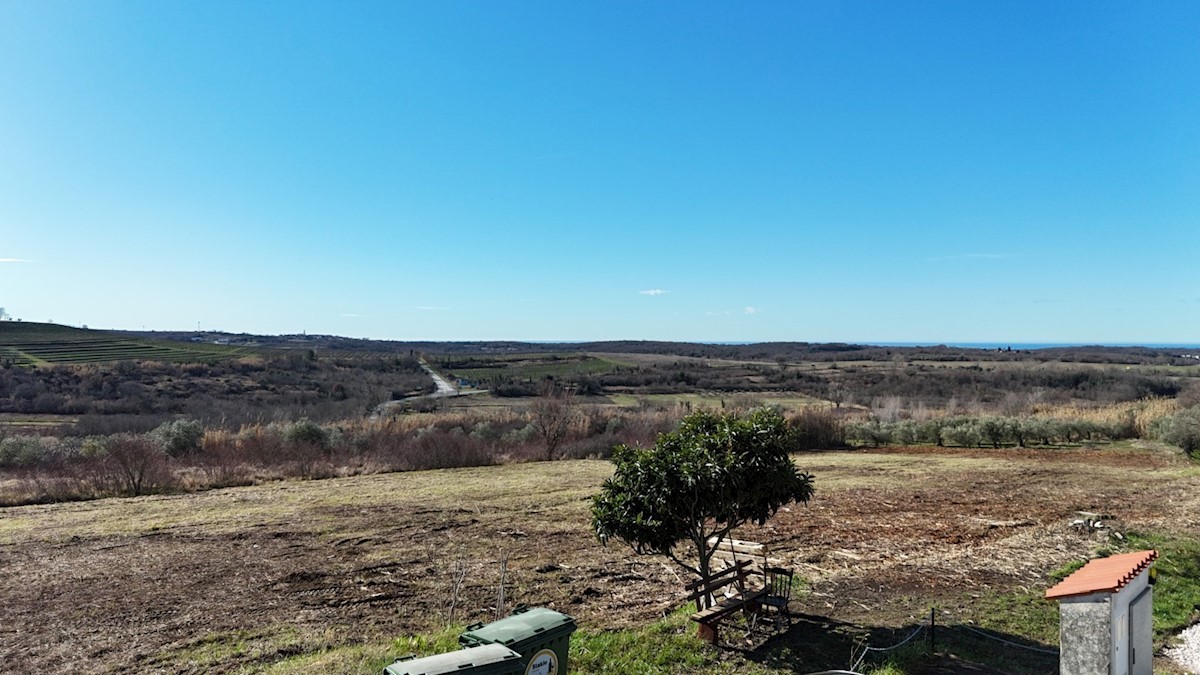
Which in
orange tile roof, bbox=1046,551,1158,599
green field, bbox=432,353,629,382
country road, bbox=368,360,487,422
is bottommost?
country road, bbox=368,360,487,422

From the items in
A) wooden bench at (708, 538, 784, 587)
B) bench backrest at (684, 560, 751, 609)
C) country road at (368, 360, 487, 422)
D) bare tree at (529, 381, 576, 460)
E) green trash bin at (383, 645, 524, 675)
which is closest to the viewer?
green trash bin at (383, 645, 524, 675)

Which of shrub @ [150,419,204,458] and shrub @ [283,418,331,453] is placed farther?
shrub @ [283,418,331,453]

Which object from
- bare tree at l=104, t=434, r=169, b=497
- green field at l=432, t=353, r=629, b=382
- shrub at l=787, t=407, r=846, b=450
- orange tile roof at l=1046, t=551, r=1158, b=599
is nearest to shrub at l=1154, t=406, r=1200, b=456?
shrub at l=787, t=407, r=846, b=450

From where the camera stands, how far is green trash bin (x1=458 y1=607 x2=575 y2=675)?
233 inches

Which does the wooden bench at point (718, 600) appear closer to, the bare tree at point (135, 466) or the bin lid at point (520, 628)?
the bin lid at point (520, 628)

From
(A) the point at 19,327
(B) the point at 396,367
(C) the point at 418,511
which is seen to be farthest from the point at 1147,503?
(A) the point at 19,327

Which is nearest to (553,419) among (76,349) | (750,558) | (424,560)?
(424,560)

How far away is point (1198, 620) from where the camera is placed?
9281 mm

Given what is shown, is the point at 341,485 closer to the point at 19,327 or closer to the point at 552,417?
the point at 552,417

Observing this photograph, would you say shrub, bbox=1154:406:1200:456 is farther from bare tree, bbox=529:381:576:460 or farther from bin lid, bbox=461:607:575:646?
bin lid, bbox=461:607:575:646

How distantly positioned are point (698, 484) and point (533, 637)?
110 inches

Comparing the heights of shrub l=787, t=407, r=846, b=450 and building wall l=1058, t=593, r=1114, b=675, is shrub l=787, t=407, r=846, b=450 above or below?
below

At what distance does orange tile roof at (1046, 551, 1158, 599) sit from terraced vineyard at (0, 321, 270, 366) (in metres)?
89.0

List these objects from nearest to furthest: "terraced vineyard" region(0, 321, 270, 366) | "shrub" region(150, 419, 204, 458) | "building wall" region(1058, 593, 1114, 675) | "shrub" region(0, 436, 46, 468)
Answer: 1. "building wall" region(1058, 593, 1114, 675)
2. "shrub" region(0, 436, 46, 468)
3. "shrub" region(150, 419, 204, 458)
4. "terraced vineyard" region(0, 321, 270, 366)
